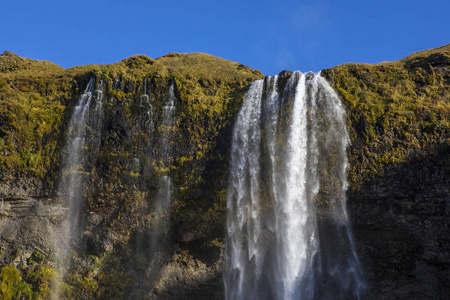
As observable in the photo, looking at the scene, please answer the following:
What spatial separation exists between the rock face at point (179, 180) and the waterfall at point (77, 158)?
0.24 m

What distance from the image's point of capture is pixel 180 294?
2805 cm

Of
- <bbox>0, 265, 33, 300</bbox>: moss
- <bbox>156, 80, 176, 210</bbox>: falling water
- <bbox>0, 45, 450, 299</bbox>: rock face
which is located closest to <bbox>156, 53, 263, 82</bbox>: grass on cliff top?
<bbox>0, 45, 450, 299</bbox>: rock face

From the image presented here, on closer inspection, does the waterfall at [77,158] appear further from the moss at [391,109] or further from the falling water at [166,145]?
the moss at [391,109]

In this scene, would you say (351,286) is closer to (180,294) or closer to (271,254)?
(271,254)

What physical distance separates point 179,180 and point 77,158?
25.0 feet

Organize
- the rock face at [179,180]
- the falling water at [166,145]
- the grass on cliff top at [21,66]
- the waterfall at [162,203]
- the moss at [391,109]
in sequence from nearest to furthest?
the rock face at [179,180]
the moss at [391,109]
the waterfall at [162,203]
the falling water at [166,145]
the grass on cliff top at [21,66]

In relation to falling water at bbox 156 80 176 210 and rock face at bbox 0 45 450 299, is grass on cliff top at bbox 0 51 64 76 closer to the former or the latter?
rock face at bbox 0 45 450 299

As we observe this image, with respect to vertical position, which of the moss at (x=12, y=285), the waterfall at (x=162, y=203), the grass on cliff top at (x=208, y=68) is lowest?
the moss at (x=12, y=285)

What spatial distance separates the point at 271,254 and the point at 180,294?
6636 mm

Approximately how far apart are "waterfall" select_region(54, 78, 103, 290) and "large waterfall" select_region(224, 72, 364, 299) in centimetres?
1032

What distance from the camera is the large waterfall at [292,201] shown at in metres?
27.0

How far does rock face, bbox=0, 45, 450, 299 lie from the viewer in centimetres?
2597

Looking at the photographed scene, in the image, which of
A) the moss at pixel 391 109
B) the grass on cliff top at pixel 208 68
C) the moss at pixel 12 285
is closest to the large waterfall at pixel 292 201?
the moss at pixel 391 109

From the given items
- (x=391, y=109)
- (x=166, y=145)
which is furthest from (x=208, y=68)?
(x=391, y=109)
